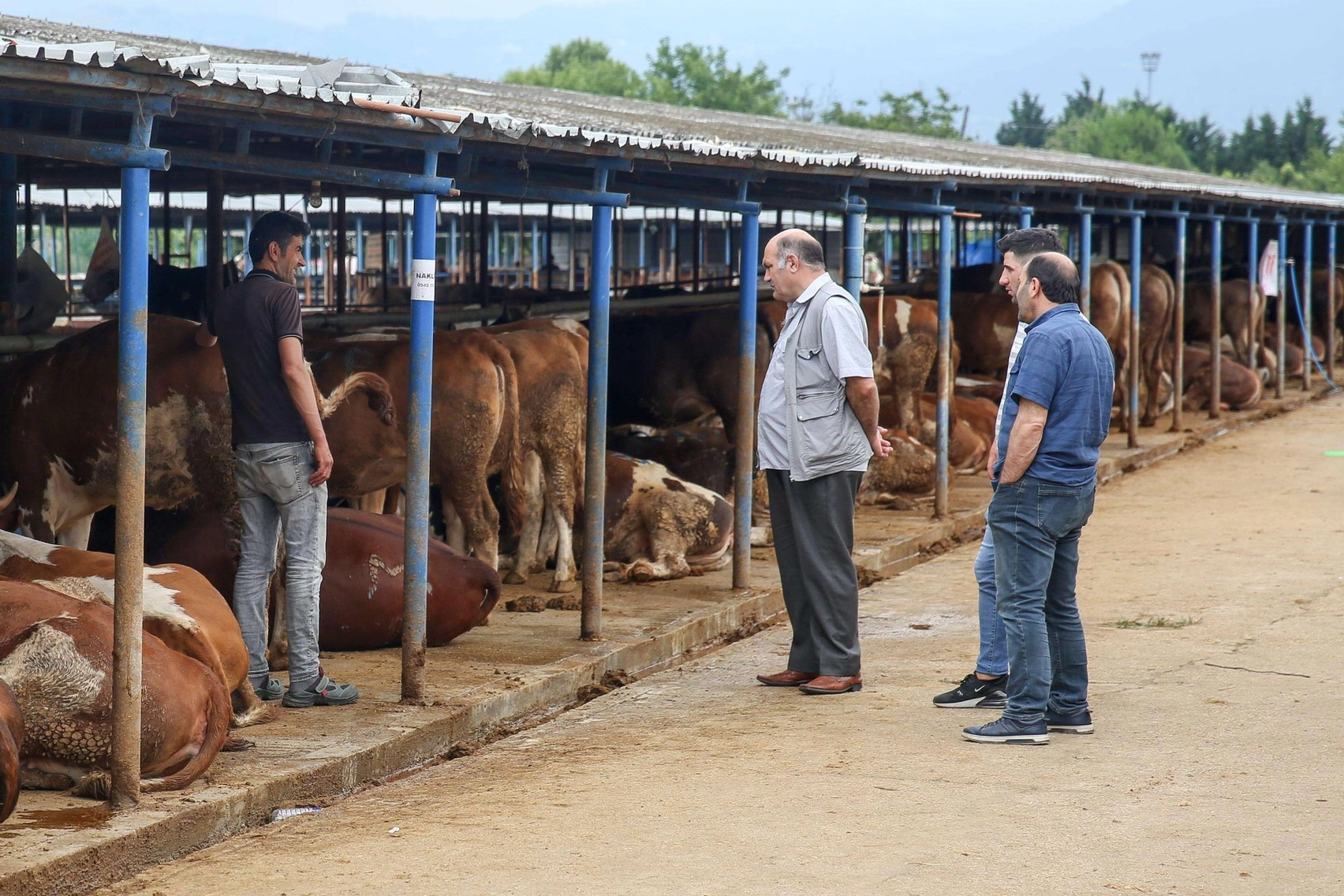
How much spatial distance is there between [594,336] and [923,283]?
10178 millimetres

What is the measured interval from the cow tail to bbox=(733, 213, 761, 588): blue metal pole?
4.52 m

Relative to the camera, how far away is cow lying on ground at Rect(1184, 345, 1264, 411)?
73.3 ft

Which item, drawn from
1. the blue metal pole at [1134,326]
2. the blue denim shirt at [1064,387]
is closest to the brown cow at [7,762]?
the blue denim shirt at [1064,387]

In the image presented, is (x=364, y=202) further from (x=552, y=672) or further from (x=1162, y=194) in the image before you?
(x=552, y=672)

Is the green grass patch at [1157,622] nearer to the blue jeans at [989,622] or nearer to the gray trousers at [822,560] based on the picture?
the blue jeans at [989,622]

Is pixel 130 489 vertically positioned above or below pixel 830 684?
above

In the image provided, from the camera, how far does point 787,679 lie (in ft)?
25.6

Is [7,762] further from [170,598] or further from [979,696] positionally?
[979,696]

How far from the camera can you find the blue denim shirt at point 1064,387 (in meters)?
6.30

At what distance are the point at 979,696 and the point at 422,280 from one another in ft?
10.2

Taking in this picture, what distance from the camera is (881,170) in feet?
36.4

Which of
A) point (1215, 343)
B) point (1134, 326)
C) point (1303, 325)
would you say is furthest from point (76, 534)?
point (1303, 325)

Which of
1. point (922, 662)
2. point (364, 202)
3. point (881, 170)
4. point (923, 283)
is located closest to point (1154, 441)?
point (923, 283)

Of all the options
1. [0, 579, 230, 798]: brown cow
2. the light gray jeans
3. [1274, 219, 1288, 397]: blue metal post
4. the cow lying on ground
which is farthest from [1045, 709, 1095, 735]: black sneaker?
[1274, 219, 1288, 397]: blue metal post
